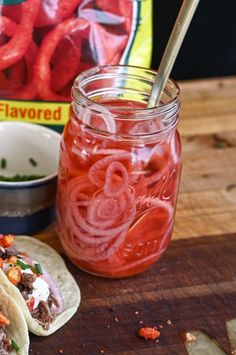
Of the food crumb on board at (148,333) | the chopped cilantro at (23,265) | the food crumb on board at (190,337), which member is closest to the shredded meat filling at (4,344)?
the chopped cilantro at (23,265)

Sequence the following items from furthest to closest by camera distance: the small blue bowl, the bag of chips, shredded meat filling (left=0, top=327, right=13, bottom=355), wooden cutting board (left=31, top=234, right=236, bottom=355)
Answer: the bag of chips, the small blue bowl, wooden cutting board (left=31, top=234, right=236, bottom=355), shredded meat filling (left=0, top=327, right=13, bottom=355)

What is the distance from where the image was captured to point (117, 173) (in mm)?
1816

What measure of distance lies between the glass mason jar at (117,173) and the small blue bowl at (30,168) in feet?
0.30

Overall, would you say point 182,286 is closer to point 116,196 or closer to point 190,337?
point 190,337

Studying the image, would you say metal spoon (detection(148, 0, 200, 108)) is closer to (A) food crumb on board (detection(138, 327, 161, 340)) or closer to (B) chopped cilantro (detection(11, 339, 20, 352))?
(A) food crumb on board (detection(138, 327, 161, 340))

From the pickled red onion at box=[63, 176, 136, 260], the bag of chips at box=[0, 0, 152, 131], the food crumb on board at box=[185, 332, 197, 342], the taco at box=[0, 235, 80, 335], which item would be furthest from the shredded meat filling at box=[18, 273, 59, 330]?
the bag of chips at box=[0, 0, 152, 131]

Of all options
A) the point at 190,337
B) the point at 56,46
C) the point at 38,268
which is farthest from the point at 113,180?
the point at 56,46

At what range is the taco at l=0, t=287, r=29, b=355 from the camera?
5.48 feet

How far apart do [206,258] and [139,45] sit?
26.1 inches

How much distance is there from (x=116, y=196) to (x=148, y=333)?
0.32 metres

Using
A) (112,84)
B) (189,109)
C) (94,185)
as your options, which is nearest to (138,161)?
(94,185)

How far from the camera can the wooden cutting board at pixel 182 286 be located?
1.78m

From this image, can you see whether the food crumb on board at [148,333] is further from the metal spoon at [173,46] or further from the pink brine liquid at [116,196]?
the metal spoon at [173,46]

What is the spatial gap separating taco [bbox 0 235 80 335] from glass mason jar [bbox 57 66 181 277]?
0.21 feet
